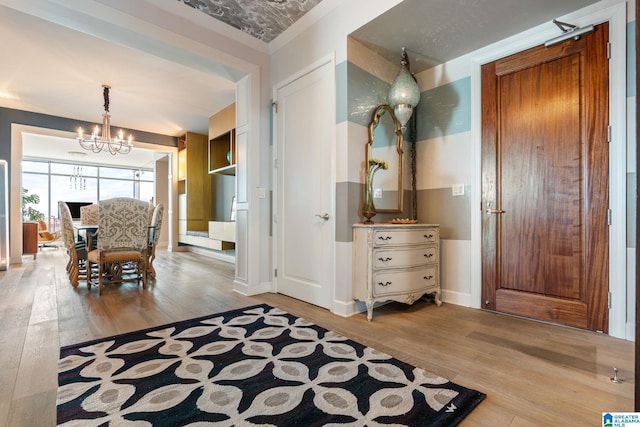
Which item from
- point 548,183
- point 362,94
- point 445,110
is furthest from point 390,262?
point 445,110

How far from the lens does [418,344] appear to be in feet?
6.50

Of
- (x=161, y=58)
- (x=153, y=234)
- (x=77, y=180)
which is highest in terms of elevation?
(x=161, y=58)

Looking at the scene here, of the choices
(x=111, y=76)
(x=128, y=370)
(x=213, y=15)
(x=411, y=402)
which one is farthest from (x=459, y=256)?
(x=111, y=76)

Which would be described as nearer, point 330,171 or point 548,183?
point 548,183

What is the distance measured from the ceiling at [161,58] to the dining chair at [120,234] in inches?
67.4

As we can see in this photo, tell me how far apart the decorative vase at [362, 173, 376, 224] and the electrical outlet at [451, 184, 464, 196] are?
3.02ft

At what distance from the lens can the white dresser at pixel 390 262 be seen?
248 centimetres

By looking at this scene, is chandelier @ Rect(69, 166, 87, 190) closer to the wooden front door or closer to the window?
the window

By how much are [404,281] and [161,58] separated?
147 inches

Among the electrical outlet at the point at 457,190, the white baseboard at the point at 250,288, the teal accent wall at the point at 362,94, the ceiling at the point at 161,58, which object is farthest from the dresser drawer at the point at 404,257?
the ceiling at the point at 161,58

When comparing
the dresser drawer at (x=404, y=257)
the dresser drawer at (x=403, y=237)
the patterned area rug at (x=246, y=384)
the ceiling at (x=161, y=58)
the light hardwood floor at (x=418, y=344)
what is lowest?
the light hardwood floor at (x=418, y=344)

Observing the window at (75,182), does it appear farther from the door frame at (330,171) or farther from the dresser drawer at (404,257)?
the dresser drawer at (404,257)

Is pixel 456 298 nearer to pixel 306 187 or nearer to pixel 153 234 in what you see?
pixel 306 187

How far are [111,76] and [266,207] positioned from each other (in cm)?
312
